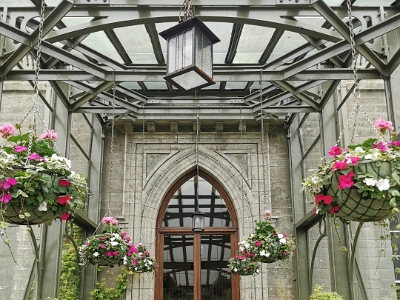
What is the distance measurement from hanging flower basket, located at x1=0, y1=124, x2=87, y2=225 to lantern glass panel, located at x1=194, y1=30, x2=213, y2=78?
1.13 metres

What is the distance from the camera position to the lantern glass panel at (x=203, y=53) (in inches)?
136

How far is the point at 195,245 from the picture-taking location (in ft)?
28.1

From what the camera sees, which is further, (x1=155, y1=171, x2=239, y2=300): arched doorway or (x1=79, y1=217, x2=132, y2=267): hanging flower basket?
(x1=155, y1=171, x2=239, y2=300): arched doorway

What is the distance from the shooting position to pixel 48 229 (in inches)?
246

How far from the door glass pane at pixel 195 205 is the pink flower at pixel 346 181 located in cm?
605

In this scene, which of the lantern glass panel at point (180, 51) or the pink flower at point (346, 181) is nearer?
the pink flower at point (346, 181)

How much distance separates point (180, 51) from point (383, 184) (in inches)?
65.2

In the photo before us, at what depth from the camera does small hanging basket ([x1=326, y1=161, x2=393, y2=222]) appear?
8.81 feet

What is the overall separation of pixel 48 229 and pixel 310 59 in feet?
12.3

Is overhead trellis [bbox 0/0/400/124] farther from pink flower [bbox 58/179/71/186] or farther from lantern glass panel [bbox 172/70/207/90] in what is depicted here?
pink flower [bbox 58/179/71/186]

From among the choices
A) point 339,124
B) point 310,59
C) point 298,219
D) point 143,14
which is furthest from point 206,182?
point 143,14

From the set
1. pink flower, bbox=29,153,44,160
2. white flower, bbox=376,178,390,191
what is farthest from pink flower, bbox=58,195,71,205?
white flower, bbox=376,178,390,191

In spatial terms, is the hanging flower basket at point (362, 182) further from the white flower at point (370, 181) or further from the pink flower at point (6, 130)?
the pink flower at point (6, 130)

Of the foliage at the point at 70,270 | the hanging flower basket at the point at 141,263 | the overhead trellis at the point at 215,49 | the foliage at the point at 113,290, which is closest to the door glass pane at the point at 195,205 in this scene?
the foliage at the point at 113,290
